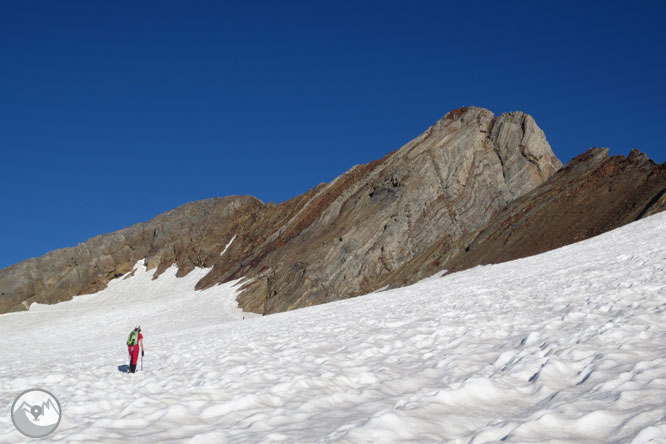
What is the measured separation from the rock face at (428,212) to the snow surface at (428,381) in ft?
81.1

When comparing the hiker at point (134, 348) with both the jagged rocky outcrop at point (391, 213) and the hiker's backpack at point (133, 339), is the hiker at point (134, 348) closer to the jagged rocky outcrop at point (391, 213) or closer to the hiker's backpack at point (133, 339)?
the hiker's backpack at point (133, 339)

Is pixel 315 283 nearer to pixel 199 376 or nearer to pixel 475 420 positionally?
pixel 199 376

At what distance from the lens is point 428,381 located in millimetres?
8211

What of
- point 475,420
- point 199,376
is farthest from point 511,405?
point 199,376

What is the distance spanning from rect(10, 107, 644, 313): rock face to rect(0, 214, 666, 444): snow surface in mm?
24722

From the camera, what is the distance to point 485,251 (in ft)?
131

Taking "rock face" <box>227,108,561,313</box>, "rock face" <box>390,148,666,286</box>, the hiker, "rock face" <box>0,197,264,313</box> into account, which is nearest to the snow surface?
the hiker

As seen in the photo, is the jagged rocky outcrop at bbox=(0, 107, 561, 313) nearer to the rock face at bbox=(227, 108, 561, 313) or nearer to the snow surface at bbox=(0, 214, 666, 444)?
the rock face at bbox=(227, 108, 561, 313)

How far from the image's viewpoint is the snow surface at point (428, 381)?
5789mm

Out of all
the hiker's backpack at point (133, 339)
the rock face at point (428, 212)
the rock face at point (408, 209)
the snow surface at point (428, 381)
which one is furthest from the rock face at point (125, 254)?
the snow surface at point (428, 381)

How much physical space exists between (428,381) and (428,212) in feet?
142

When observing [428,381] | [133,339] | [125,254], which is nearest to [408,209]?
[133,339]

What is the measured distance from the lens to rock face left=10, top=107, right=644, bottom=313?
41375mm

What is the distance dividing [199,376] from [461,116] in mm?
54485
